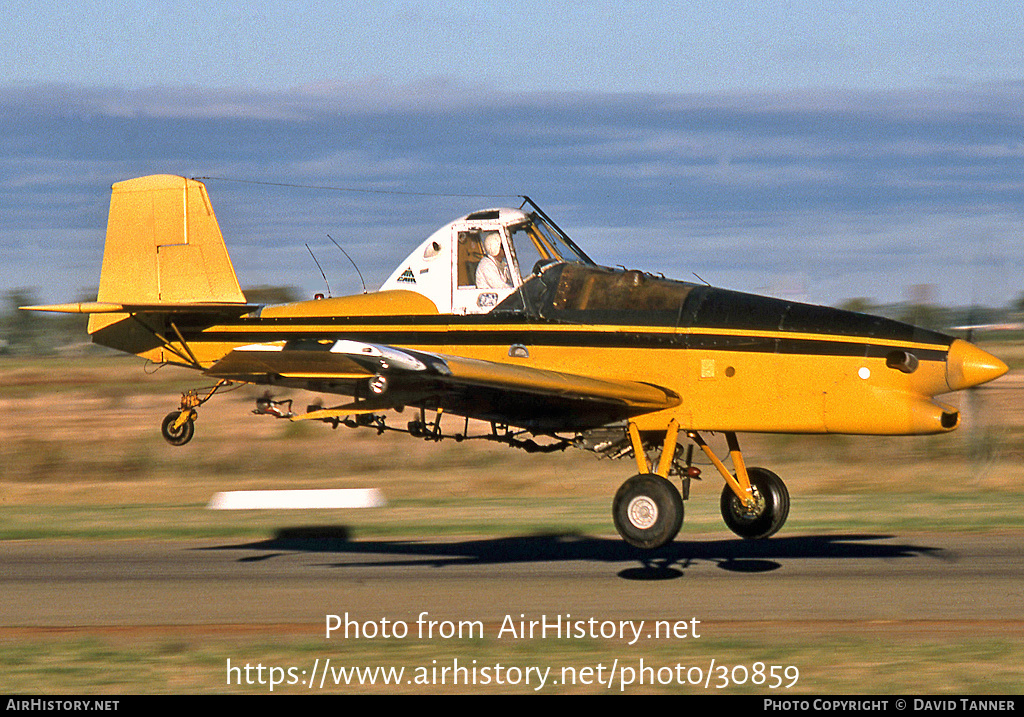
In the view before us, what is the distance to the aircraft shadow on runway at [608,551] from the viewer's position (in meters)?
11.9

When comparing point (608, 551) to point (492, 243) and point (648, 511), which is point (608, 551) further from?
point (492, 243)

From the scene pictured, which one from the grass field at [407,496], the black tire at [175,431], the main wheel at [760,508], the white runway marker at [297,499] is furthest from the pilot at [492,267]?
the white runway marker at [297,499]

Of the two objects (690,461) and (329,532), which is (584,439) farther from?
(329,532)

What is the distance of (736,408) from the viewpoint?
36.3 feet

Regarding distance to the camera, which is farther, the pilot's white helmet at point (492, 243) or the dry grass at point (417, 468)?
the dry grass at point (417, 468)

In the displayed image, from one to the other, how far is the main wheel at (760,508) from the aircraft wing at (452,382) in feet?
5.08

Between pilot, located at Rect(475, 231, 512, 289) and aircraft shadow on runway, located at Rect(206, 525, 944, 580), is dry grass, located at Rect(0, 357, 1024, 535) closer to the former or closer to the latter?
aircraft shadow on runway, located at Rect(206, 525, 944, 580)

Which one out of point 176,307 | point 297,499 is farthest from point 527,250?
point 297,499

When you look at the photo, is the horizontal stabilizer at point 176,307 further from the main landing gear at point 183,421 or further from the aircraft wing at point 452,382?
the aircraft wing at point 452,382

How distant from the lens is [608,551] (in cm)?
1280

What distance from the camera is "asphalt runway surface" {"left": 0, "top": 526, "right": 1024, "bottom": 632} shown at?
9430 millimetres

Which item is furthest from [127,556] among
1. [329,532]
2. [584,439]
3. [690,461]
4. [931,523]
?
[931,523]

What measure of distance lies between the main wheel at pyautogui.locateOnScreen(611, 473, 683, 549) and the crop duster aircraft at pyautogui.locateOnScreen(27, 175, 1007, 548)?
0.8 inches

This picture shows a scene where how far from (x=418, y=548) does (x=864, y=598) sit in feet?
18.6
